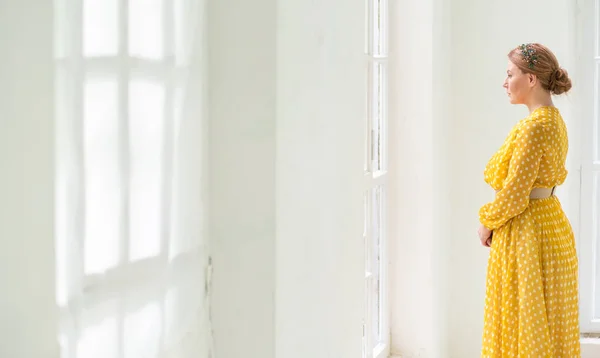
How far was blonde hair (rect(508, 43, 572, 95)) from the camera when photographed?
305 centimetres

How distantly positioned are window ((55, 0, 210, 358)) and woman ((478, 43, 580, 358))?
1.82m

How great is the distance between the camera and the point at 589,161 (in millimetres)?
4035

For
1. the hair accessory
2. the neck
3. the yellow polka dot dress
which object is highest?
the hair accessory

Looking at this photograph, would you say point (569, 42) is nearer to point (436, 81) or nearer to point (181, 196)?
point (436, 81)

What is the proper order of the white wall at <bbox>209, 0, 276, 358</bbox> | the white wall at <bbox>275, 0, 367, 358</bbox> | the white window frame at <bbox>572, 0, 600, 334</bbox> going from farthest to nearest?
the white window frame at <bbox>572, 0, 600, 334</bbox>, the white wall at <bbox>275, 0, 367, 358</bbox>, the white wall at <bbox>209, 0, 276, 358</bbox>

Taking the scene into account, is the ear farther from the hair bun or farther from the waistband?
the waistband

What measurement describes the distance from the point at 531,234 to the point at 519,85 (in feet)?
2.07

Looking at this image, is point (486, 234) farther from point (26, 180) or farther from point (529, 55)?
point (26, 180)

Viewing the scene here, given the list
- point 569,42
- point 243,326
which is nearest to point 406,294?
point 569,42

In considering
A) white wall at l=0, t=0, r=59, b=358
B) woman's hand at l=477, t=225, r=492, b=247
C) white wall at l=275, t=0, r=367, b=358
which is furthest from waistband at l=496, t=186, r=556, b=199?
white wall at l=0, t=0, r=59, b=358

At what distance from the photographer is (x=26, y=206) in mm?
891

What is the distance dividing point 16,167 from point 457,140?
3341mm

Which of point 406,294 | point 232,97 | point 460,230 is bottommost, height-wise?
point 406,294

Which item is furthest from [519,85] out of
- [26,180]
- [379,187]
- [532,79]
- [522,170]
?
[26,180]
